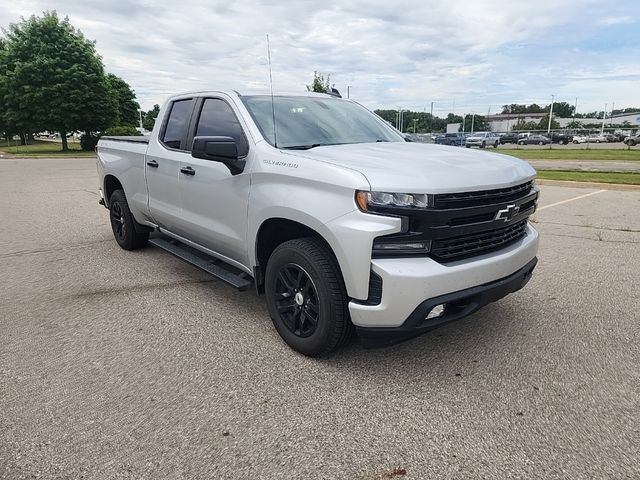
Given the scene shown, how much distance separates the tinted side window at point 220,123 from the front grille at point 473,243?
1.65 metres

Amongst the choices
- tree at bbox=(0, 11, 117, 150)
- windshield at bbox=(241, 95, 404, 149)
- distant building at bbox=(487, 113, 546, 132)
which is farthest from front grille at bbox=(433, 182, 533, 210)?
distant building at bbox=(487, 113, 546, 132)

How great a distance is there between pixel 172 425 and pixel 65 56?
134ft

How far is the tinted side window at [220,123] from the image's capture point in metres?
3.80

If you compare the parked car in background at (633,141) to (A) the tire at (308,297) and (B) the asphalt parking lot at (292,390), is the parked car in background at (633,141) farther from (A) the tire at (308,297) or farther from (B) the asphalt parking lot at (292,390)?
(A) the tire at (308,297)

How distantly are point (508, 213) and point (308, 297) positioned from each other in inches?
55.9

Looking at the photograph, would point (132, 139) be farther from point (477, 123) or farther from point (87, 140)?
point (477, 123)

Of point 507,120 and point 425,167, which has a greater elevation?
point 425,167

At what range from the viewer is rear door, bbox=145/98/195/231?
4594 mm

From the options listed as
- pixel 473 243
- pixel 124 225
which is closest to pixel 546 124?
pixel 124 225

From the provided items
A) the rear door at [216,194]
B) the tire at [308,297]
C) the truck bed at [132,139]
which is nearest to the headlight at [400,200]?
the tire at [308,297]

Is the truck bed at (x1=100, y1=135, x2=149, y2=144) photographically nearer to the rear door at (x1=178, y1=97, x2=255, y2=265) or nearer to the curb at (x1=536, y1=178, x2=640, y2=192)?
the rear door at (x1=178, y1=97, x2=255, y2=265)

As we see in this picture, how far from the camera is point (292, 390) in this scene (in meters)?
3.00

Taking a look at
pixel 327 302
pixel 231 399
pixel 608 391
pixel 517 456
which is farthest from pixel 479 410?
pixel 231 399

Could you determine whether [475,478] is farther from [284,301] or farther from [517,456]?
[284,301]
